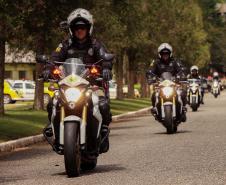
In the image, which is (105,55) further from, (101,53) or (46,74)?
(46,74)

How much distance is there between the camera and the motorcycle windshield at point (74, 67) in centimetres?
1047

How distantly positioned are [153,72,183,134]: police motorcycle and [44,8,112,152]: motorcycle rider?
8.06 metres

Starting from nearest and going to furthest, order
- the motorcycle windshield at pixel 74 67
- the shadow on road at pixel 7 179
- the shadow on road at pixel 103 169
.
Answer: the shadow on road at pixel 7 179, the motorcycle windshield at pixel 74 67, the shadow on road at pixel 103 169

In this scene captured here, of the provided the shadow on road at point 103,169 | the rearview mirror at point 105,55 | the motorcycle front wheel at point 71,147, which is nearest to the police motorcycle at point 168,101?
the shadow on road at point 103,169

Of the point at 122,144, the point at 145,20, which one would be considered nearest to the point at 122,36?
the point at 145,20

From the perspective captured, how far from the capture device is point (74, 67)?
34.5 feet

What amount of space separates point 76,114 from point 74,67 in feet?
2.09

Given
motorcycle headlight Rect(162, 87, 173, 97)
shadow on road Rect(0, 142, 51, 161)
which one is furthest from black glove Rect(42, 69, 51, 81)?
motorcycle headlight Rect(162, 87, 173, 97)

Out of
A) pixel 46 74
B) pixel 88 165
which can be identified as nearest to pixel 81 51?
pixel 46 74

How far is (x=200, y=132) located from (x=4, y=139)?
478 centimetres

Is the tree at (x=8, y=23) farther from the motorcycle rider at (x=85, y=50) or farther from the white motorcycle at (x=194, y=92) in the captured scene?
the white motorcycle at (x=194, y=92)

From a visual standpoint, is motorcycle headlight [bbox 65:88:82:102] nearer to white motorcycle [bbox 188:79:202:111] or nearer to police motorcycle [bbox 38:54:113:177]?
police motorcycle [bbox 38:54:113:177]

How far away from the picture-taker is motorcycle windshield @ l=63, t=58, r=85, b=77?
34.3 feet

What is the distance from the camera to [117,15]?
34625 millimetres
